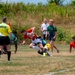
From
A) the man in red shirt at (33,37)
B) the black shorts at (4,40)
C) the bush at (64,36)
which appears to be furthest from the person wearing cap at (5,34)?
the bush at (64,36)

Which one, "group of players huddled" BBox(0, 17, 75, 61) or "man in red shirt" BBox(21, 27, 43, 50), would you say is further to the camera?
"man in red shirt" BBox(21, 27, 43, 50)

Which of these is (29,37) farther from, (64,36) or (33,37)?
(64,36)

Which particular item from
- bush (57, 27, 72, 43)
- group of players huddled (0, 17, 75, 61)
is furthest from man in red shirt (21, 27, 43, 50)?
bush (57, 27, 72, 43)

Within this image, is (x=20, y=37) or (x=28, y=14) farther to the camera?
(x=28, y=14)

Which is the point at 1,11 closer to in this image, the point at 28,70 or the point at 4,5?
the point at 4,5

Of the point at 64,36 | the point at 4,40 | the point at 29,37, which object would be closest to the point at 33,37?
the point at 29,37

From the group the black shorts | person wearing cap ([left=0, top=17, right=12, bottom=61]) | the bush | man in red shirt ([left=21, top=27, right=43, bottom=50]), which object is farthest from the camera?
the bush

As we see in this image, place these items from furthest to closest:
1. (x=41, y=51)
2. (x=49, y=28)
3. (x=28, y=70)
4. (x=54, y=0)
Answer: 1. (x=54, y=0)
2. (x=49, y=28)
3. (x=41, y=51)
4. (x=28, y=70)

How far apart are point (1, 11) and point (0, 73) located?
4292 cm

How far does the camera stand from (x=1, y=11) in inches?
2217

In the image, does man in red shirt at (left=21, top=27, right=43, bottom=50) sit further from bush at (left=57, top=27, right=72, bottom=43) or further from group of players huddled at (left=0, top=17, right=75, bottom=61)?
bush at (left=57, top=27, right=72, bottom=43)

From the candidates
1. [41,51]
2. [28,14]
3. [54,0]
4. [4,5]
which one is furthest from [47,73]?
[54,0]

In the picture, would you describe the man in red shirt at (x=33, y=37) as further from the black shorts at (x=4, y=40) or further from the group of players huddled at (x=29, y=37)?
the black shorts at (x=4, y=40)

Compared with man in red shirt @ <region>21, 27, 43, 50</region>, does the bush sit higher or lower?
lower
